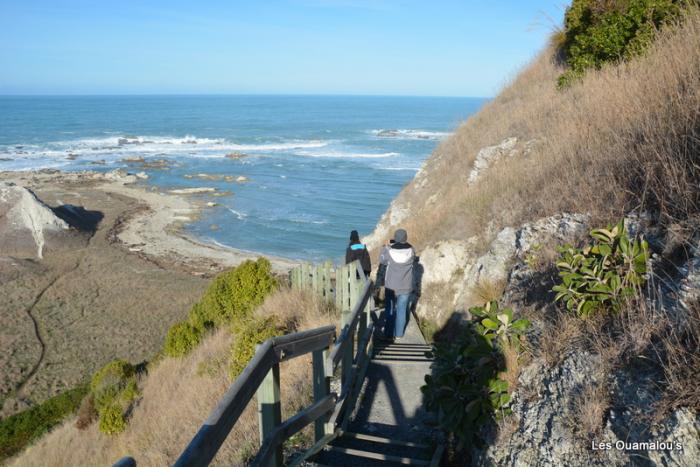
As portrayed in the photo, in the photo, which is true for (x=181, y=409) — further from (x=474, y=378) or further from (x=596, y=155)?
(x=596, y=155)

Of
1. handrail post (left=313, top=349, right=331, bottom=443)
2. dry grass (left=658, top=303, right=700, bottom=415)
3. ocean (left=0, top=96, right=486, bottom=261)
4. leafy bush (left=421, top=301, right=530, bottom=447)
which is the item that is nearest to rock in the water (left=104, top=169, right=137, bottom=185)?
ocean (left=0, top=96, right=486, bottom=261)

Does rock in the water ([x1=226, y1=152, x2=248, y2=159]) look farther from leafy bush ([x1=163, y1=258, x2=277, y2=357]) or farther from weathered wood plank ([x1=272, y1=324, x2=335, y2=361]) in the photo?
weathered wood plank ([x1=272, y1=324, x2=335, y2=361])

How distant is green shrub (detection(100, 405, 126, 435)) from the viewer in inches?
410

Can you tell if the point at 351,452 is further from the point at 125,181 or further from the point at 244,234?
the point at 125,181

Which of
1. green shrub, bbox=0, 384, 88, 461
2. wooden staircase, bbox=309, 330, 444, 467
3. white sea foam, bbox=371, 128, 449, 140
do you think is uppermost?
white sea foam, bbox=371, 128, 449, 140

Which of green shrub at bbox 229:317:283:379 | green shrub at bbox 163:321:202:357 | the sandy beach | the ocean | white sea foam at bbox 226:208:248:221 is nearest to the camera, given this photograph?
green shrub at bbox 229:317:283:379

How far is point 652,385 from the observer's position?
3.12m

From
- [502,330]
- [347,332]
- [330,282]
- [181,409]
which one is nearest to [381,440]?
[347,332]

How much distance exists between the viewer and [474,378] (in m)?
4.30

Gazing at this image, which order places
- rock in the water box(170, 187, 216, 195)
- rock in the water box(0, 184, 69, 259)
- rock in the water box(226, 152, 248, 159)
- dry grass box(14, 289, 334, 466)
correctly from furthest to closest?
rock in the water box(226, 152, 248, 159) < rock in the water box(170, 187, 216, 195) < rock in the water box(0, 184, 69, 259) < dry grass box(14, 289, 334, 466)

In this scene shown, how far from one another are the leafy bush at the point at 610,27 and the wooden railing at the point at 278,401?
9608 mm

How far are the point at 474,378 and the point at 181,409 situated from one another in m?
6.69

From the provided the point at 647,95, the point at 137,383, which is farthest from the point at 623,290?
the point at 137,383

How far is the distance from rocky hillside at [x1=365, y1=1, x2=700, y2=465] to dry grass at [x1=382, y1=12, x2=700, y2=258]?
3 cm
